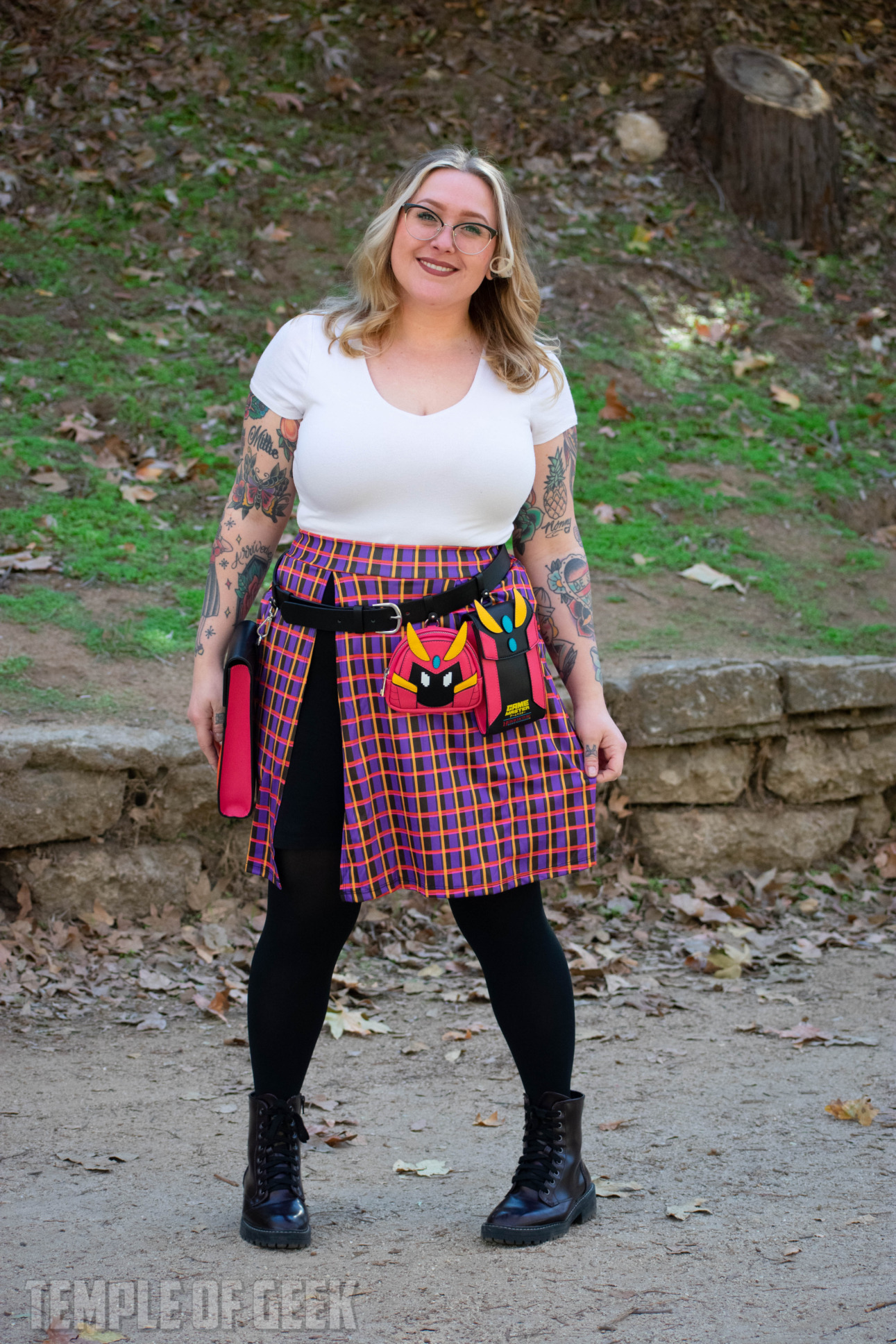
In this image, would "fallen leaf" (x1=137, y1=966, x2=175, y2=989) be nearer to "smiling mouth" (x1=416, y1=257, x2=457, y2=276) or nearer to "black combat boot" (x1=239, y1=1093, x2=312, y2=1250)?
"black combat boot" (x1=239, y1=1093, x2=312, y2=1250)

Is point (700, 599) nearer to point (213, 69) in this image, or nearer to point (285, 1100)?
point (285, 1100)

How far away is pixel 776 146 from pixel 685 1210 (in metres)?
6.67

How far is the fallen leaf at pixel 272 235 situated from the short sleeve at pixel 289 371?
4.76m

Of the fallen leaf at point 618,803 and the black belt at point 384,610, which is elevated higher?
the black belt at point 384,610

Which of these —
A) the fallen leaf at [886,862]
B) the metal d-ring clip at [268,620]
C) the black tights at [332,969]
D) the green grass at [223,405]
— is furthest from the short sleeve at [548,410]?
the fallen leaf at [886,862]

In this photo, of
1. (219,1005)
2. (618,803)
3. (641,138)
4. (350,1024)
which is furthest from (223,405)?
(641,138)

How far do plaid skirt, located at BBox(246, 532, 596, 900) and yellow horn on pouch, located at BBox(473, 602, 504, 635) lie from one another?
43 mm

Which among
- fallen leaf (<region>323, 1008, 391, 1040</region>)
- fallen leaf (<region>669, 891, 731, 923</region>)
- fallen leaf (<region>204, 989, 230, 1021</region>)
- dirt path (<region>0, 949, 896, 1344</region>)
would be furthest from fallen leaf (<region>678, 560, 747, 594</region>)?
fallen leaf (<region>204, 989, 230, 1021</region>)

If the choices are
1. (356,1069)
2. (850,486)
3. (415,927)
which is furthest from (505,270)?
(850,486)

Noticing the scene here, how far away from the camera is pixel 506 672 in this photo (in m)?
1.97

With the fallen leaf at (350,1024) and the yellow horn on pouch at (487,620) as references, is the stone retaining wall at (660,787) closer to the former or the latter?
the fallen leaf at (350,1024)

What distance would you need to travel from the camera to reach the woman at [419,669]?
1.96m

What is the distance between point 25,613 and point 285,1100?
2539mm

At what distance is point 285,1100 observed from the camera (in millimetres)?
2055
